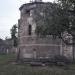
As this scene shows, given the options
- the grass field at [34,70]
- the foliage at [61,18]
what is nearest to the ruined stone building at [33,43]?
the grass field at [34,70]

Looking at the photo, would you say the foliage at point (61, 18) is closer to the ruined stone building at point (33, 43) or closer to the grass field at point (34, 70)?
the grass field at point (34, 70)

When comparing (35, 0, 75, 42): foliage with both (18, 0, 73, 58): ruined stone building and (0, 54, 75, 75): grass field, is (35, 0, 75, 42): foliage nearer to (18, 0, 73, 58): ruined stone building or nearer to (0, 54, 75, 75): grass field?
(0, 54, 75, 75): grass field

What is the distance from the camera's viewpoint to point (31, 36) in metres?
35.0

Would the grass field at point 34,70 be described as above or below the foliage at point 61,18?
below

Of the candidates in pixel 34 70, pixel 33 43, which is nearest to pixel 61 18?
pixel 34 70

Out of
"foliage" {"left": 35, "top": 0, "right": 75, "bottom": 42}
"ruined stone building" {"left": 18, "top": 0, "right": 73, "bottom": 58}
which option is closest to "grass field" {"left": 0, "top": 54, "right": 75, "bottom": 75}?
"foliage" {"left": 35, "top": 0, "right": 75, "bottom": 42}

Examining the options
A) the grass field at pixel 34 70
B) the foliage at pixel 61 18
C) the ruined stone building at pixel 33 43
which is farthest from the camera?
the ruined stone building at pixel 33 43

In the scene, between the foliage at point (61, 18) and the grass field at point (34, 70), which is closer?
the foliage at point (61, 18)

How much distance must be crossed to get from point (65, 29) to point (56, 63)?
18872 mm

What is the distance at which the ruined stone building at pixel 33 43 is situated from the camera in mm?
34094

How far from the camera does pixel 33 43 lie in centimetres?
3453

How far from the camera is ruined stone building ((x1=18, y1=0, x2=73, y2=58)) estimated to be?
3409 centimetres

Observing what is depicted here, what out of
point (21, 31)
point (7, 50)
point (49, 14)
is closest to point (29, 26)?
point (21, 31)

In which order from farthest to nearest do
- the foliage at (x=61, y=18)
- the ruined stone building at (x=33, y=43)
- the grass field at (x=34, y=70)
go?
the ruined stone building at (x=33, y=43) → the grass field at (x=34, y=70) → the foliage at (x=61, y=18)
